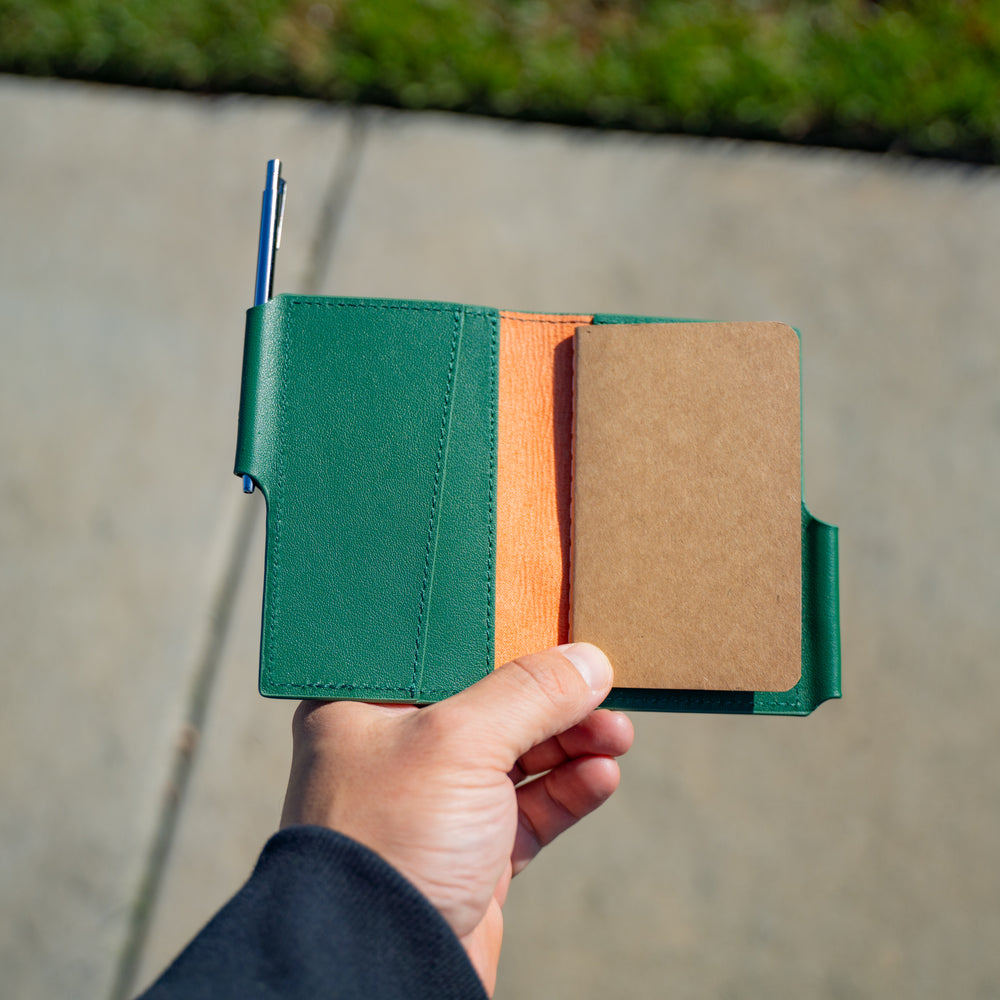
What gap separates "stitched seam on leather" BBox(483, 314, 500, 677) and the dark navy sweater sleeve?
396mm

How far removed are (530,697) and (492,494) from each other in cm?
36

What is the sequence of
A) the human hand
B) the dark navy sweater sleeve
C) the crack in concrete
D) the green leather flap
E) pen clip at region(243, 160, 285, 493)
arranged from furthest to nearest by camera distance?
the crack in concrete, pen clip at region(243, 160, 285, 493), the green leather flap, the human hand, the dark navy sweater sleeve

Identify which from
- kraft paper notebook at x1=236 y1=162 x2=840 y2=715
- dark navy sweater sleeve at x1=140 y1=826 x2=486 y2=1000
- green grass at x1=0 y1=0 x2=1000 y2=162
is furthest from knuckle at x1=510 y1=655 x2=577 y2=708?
green grass at x1=0 y1=0 x2=1000 y2=162

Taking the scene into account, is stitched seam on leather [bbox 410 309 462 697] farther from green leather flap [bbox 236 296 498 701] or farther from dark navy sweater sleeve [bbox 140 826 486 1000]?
dark navy sweater sleeve [bbox 140 826 486 1000]

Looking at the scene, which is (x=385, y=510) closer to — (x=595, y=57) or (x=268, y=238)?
(x=268, y=238)

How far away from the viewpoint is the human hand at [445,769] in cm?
135

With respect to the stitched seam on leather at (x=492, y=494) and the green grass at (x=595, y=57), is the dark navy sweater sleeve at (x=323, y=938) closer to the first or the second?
the stitched seam on leather at (x=492, y=494)

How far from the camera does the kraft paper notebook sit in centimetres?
144

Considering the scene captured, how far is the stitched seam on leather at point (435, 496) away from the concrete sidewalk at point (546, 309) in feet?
3.35

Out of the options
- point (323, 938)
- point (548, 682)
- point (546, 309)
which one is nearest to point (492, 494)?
point (548, 682)

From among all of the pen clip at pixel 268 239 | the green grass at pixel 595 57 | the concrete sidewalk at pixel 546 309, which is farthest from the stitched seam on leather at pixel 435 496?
the green grass at pixel 595 57

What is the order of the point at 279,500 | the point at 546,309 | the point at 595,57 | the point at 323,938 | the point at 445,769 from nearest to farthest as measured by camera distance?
the point at 323,938, the point at 445,769, the point at 279,500, the point at 546,309, the point at 595,57

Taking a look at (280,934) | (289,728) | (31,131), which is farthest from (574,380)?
(31,131)

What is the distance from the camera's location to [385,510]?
1.48 meters
